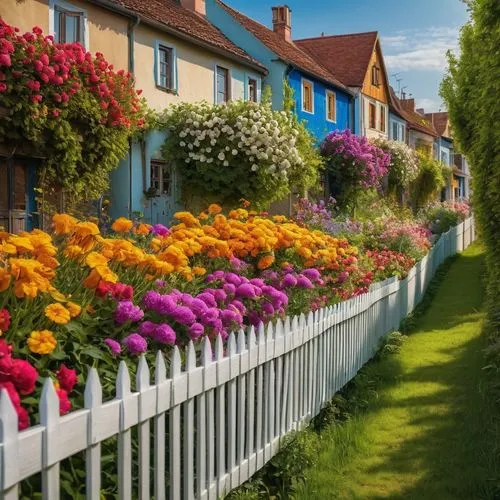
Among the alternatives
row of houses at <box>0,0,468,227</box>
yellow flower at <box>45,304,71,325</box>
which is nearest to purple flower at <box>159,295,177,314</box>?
yellow flower at <box>45,304,71,325</box>

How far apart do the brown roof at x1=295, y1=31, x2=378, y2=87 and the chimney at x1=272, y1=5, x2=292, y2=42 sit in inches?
118

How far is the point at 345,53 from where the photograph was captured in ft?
112

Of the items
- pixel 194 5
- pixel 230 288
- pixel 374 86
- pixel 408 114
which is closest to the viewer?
pixel 230 288

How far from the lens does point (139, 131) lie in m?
16.1

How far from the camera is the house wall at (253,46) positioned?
23.6m

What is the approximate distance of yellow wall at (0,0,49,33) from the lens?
41.0 ft

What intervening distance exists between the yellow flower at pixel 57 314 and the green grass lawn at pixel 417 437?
205cm

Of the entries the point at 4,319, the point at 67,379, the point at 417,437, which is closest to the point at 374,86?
the point at 417,437

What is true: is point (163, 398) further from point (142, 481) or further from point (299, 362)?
point (299, 362)

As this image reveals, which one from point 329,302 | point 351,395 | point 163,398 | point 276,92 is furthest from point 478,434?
point 276,92

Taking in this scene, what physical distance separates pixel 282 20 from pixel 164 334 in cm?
2886

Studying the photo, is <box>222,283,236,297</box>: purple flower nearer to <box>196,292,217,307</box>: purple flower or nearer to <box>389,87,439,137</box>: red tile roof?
<box>196,292,217,307</box>: purple flower

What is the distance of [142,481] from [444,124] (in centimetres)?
6066

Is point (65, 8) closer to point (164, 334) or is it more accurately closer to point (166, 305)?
point (166, 305)
